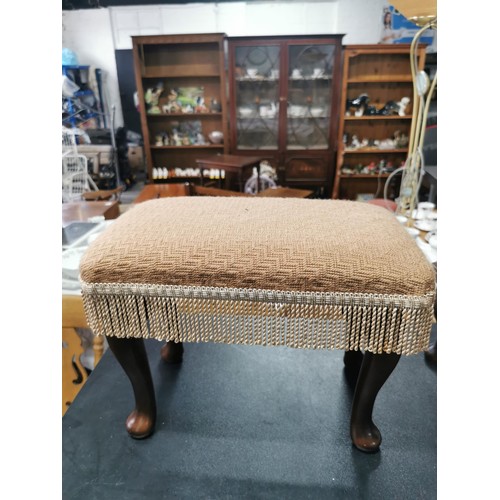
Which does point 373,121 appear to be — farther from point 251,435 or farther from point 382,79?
point 251,435

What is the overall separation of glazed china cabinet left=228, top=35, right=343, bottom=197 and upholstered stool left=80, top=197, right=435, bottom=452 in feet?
10.1

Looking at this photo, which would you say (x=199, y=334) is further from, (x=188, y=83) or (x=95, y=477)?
(x=188, y=83)

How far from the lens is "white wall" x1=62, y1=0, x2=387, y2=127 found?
383 cm

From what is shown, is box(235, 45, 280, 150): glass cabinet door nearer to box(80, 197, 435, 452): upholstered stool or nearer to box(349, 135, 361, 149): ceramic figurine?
box(349, 135, 361, 149): ceramic figurine

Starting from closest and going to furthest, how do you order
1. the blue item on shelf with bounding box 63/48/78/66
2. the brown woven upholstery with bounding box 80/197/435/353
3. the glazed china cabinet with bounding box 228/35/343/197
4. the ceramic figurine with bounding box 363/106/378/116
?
1. the brown woven upholstery with bounding box 80/197/435/353
2. the glazed china cabinet with bounding box 228/35/343/197
3. the ceramic figurine with bounding box 363/106/378/116
4. the blue item on shelf with bounding box 63/48/78/66

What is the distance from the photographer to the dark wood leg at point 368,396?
77 cm

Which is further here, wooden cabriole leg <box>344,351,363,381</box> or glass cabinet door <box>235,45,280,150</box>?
glass cabinet door <box>235,45,280,150</box>

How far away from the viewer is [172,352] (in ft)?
3.71

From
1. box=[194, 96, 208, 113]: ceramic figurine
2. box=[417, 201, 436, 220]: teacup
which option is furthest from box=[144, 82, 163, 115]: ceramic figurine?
box=[417, 201, 436, 220]: teacup

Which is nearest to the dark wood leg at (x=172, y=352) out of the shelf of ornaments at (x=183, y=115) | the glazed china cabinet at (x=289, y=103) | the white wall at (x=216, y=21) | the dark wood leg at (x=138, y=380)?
the dark wood leg at (x=138, y=380)

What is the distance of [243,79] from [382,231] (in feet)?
10.6

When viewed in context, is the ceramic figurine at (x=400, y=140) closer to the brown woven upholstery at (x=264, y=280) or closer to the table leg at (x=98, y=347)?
the brown woven upholstery at (x=264, y=280)

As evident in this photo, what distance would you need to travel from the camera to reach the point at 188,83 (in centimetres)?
372

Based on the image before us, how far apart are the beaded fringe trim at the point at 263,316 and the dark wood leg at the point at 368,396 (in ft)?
0.21
